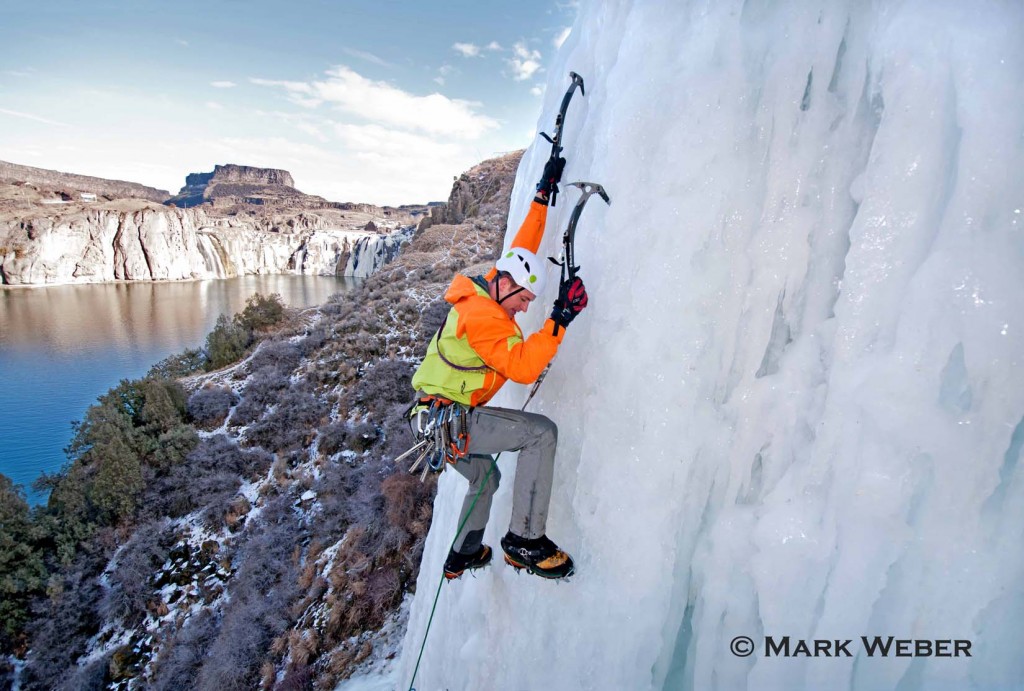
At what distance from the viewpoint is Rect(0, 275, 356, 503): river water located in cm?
2111

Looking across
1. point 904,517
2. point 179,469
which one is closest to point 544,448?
point 904,517

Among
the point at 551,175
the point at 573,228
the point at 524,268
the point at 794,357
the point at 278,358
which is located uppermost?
the point at 551,175

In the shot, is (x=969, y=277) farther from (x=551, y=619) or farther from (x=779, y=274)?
(x=551, y=619)

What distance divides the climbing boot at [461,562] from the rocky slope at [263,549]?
4377 millimetres

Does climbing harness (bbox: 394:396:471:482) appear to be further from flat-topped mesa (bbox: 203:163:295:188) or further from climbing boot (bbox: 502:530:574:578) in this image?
flat-topped mesa (bbox: 203:163:295:188)

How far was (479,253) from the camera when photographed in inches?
909

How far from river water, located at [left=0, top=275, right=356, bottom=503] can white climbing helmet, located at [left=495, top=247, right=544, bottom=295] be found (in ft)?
65.3

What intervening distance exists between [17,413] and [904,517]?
107 feet

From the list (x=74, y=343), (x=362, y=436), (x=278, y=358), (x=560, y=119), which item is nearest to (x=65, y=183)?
(x=74, y=343)

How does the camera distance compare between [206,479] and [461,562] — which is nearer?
[461,562]

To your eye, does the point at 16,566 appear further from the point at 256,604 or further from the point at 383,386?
the point at 383,386

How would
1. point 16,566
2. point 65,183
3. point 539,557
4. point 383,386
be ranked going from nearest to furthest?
point 539,557
point 16,566
point 383,386
point 65,183

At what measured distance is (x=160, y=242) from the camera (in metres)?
65.8

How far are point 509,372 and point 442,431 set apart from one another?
0.60m
